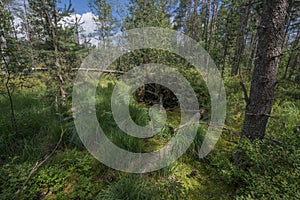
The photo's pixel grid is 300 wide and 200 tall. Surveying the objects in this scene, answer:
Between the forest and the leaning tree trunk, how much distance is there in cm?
1

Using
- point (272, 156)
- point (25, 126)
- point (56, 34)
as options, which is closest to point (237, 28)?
point (272, 156)

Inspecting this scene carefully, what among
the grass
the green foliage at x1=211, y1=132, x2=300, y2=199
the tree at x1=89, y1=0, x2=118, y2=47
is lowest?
the grass

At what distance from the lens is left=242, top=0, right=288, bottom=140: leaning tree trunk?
157 centimetres

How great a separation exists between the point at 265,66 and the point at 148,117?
2143mm

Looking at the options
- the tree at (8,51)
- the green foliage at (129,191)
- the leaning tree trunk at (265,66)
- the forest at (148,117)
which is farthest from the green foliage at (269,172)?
the tree at (8,51)

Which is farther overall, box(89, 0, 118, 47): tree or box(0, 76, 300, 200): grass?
box(89, 0, 118, 47): tree

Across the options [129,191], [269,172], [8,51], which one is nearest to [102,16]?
[8,51]

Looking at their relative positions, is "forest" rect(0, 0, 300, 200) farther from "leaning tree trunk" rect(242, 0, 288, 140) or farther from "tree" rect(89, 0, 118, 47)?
"tree" rect(89, 0, 118, 47)

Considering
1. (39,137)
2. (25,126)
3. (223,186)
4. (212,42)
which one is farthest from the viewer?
(212,42)

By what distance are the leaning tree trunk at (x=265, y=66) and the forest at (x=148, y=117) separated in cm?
1

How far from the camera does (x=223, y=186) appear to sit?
1973 mm

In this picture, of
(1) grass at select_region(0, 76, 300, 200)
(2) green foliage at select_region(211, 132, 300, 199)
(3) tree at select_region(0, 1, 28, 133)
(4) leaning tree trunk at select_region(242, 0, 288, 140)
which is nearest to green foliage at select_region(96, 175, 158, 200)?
(1) grass at select_region(0, 76, 300, 200)

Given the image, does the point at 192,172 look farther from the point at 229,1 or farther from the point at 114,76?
the point at 229,1

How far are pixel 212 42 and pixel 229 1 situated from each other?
125cm
